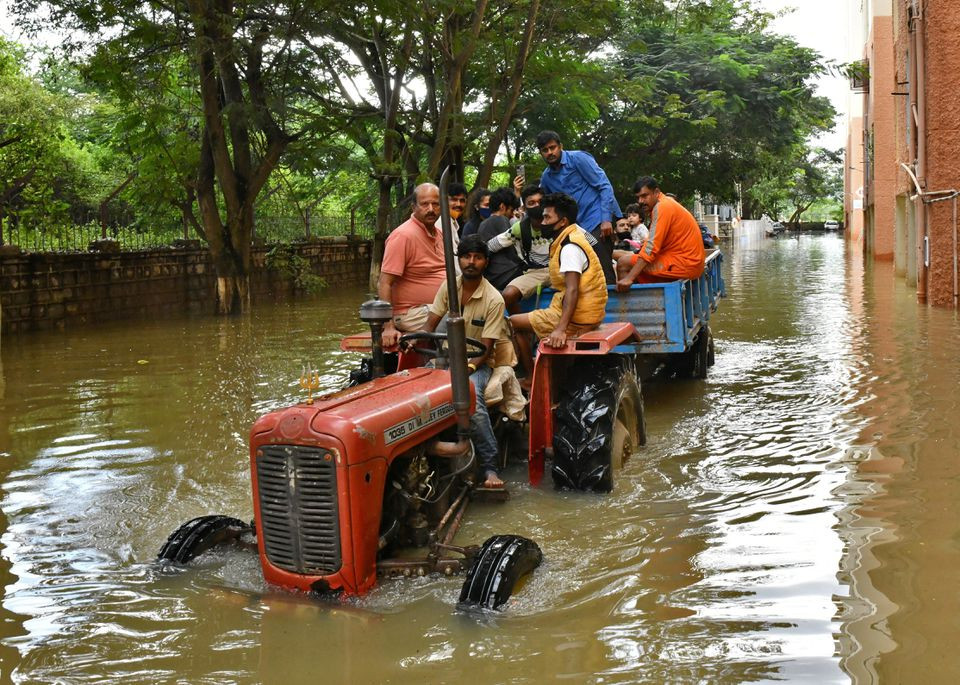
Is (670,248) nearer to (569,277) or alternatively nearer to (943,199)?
(569,277)

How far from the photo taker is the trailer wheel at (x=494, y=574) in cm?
442

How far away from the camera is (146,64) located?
16.7 metres

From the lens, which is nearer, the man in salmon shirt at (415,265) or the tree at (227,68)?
the man in salmon shirt at (415,265)

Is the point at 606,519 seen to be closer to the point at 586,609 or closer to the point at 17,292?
the point at 586,609

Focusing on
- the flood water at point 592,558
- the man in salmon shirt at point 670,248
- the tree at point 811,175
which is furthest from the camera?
the tree at point 811,175

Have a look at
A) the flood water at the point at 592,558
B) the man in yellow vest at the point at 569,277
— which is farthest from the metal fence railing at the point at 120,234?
the man in yellow vest at the point at 569,277

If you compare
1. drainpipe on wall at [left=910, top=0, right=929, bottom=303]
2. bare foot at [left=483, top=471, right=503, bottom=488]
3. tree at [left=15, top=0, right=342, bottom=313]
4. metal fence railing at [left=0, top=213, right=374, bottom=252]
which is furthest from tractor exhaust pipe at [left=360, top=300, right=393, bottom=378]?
metal fence railing at [left=0, top=213, right=374, bottom=252]

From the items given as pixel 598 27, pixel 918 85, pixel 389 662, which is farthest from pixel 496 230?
pixel 598 27

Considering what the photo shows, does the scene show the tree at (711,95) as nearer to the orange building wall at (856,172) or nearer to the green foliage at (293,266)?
the green foliage at (293,266)

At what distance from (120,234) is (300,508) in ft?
53.7

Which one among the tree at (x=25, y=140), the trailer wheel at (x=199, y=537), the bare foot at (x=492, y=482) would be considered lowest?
the trailer wheel at (x=199, y=537)

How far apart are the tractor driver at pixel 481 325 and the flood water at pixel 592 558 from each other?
421 millimetres

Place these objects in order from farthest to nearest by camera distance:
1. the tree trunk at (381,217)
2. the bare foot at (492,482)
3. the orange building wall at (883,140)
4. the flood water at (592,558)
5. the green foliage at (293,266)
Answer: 1. the orange building wall at (883,140)
2. the green foliage at (293,266)
3. the tree trunk at (381,217)
4. the bare foot at (492,482)
5. the flood water at (592,558)

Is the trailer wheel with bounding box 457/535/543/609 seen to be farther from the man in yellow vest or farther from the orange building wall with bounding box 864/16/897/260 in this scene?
the orange building wall with bounding box 864/16/897/260
